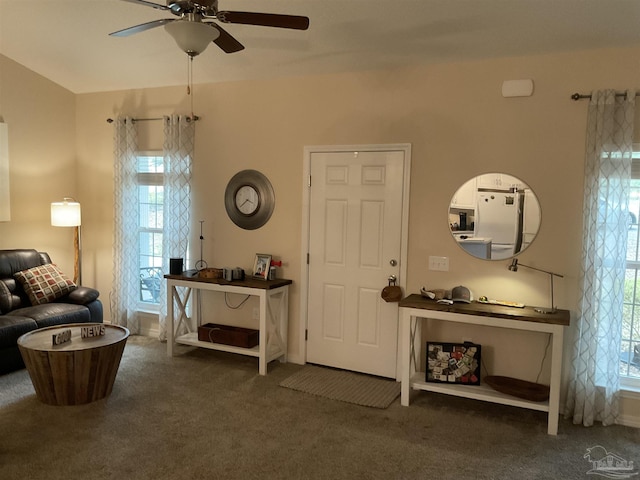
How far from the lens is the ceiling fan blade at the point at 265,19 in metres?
2.57

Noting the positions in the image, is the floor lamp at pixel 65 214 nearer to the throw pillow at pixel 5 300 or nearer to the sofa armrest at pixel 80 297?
the sofa armrest at pixel 80 297

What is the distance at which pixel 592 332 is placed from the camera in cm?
342

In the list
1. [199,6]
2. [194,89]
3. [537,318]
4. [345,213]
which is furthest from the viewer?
[194,89]

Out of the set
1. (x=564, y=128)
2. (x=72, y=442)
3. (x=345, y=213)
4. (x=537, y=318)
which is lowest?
(x=72, y=442)

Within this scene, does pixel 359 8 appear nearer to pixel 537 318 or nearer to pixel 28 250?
pixel 537 318

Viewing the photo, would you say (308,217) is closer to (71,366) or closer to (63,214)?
(71,366)

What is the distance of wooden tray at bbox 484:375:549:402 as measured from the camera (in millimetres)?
3449

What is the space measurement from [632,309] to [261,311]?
2.80 meters

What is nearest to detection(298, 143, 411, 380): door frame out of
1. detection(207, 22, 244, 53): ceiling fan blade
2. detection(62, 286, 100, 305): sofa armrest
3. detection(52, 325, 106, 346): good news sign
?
detection(207, 22, 244, 53): ceiling fan blade

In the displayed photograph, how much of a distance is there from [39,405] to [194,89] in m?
3.10

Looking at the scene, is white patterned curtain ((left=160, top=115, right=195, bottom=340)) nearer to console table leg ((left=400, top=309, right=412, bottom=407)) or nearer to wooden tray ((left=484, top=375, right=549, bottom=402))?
console table leg ((left=400, top=309, right=412, bottom=407))

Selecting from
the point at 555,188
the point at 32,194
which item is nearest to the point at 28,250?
the point at 32,194

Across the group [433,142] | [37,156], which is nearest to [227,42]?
[433,142]

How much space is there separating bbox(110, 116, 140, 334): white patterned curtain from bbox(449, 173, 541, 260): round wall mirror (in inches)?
131
